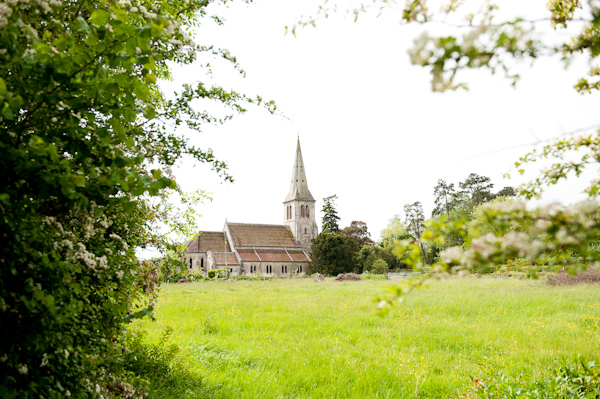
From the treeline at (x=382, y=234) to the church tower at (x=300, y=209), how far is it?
2.61m

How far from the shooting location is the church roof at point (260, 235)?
63.8m

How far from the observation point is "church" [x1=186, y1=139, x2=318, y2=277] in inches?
2370

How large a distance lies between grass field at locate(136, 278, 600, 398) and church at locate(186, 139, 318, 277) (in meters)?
44.0

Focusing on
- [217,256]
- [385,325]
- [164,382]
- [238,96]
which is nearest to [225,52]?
[238,96]

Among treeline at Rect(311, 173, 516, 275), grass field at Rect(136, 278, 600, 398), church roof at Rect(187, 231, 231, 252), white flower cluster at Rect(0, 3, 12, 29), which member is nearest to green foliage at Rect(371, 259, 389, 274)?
treeline at Rect(311, 173, 516, 275)

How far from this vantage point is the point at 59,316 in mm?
2172

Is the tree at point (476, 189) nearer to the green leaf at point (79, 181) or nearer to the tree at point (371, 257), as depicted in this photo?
the tree at point (371, 257)

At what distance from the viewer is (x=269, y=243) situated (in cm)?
6569

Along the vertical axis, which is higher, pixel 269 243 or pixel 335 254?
pixel 269 243

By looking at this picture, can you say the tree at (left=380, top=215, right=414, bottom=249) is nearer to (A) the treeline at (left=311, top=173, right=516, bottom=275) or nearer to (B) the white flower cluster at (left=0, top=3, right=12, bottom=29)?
(A) the treeline at (left=311, top=173, right=516, bottom=275)

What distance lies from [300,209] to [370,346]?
200ft

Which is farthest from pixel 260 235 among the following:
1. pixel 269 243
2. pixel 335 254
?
pixel 335 254

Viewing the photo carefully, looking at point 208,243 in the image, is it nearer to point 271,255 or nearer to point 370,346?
point 271,255

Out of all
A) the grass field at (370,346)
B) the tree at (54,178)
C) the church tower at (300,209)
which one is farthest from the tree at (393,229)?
the tree at (54,178)
